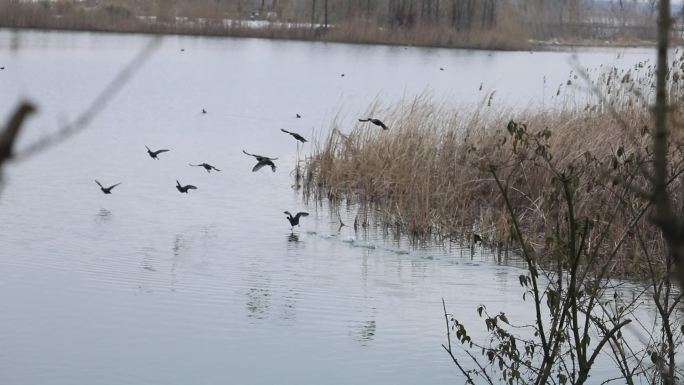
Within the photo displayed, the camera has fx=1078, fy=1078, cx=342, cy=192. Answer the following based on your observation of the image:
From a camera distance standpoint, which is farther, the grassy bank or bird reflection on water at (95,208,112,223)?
bird reflection on water at (95,208,112,223)

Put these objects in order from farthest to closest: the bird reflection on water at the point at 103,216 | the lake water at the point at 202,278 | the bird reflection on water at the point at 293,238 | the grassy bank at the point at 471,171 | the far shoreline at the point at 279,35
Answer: the far shoreline at the point at 279,35
the bird reflection on water at the point at 103,216
the bird reflection on water at the point at 293,238
the grassy bank at the point at 471,171
the lake water at the point at 202,278

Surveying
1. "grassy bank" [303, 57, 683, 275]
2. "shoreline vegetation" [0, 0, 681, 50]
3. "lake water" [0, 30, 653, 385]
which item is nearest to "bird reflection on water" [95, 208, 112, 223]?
"lake water" [0, 30, 653, 385]

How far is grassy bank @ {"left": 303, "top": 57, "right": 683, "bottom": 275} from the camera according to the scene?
767 centimetres

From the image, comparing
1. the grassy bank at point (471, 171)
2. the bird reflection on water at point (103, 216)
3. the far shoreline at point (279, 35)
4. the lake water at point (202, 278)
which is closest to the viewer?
the lake water at point (202, 278)

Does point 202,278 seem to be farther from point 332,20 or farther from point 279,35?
point 332,20

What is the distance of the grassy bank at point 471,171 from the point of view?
767 cm

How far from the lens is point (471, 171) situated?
9.14 meters

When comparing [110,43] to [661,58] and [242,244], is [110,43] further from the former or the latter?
[661,58]

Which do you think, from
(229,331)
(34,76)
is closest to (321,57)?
(34,76)

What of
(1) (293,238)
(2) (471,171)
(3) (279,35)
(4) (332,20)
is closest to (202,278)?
(1) (293,238)

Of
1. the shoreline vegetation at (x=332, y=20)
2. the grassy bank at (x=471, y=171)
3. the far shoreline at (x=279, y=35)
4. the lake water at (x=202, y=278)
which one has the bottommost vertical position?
the lake water at (x=202, y=278)

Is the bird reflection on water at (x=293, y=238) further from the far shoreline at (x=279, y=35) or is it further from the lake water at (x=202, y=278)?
the far shoreline at (x=279, y=35)

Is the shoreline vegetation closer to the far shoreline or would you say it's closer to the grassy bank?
the far shoreline

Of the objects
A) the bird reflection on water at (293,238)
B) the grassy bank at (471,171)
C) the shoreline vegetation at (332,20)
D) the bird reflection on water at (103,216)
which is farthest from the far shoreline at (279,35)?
the bird reflection on water at (293,238)
